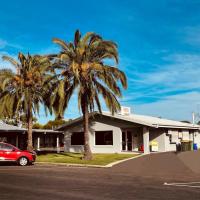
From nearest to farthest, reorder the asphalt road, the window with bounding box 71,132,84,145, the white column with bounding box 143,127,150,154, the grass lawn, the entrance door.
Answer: the asphalt road < the grass lawn < the white column with bounding box 143,127,150,154 < the entrance door < the window with bounding box 71,132,84,145

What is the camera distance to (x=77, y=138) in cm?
4059

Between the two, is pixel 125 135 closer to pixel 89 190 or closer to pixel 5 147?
pixel 5 147

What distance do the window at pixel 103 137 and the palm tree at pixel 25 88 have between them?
756 cm

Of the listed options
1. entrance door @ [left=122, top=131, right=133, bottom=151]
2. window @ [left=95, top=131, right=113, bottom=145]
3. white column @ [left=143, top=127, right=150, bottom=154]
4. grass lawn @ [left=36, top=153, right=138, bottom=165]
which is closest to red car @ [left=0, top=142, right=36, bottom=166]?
grass lawn @ [left=36, top=153, right=138, bottom=165]

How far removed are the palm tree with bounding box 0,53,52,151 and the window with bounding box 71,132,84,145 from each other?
756cm

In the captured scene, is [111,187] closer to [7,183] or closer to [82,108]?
[7,183]

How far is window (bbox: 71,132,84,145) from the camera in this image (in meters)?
40.1

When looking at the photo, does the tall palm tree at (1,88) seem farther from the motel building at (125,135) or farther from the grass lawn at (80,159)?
the motel building at (125,135)

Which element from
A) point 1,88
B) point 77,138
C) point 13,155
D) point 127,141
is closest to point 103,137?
point 127,141

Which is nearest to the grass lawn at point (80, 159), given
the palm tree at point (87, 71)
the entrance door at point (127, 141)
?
the palm tree at point (87, 71)

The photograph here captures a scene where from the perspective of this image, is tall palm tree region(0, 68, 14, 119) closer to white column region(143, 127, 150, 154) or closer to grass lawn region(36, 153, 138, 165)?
grass lawn region(36, 153, 138, 165)

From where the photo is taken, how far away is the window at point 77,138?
40116mm

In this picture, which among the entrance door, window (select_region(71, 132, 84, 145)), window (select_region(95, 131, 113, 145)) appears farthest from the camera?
window (select_region(71, 132, 84, 145))

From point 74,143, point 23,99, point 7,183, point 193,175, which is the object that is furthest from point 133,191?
point 74,143
